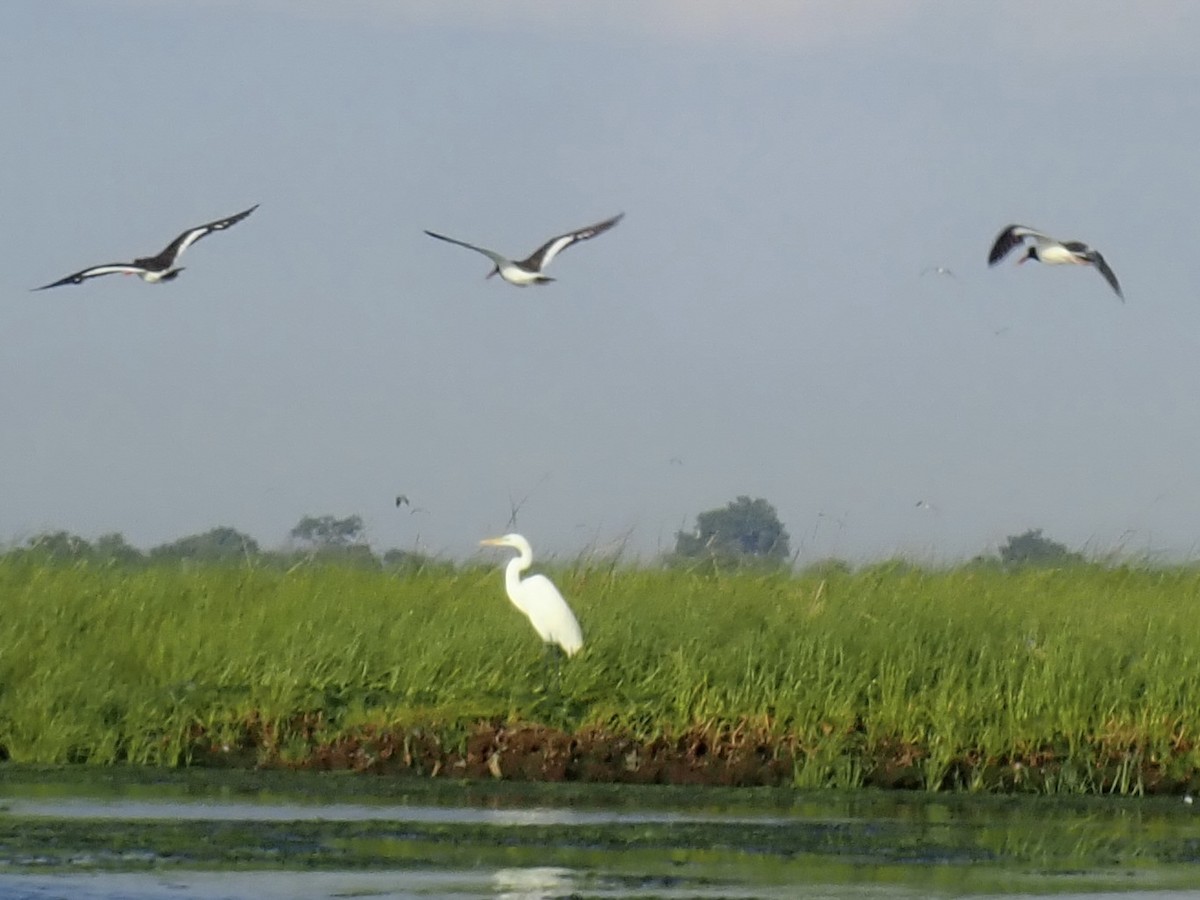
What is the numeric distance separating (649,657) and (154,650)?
2896 mm

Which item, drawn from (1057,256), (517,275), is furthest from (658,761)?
(1057,256)

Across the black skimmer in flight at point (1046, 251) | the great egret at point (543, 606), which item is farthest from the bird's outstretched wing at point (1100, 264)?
the great egret at point (543, 606)

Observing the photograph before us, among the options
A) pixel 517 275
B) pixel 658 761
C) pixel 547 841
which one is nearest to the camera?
pixel 547 841

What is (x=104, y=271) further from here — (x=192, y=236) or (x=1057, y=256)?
(x=1057, y=256)

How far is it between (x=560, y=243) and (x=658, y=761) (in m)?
5.38

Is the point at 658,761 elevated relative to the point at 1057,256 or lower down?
lower down

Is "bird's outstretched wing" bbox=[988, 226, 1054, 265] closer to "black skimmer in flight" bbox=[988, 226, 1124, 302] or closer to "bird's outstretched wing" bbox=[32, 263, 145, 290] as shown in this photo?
"black skimmer in flight" bbox=[988, 226, 1124, 302]

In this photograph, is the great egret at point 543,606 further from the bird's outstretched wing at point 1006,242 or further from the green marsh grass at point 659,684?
the bird's outstretched wing at point 1006,242

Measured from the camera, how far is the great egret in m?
13.0

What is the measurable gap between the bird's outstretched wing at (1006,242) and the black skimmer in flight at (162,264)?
5.39 m

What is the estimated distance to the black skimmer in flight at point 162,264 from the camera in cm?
1463

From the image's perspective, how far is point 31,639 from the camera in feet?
43.1

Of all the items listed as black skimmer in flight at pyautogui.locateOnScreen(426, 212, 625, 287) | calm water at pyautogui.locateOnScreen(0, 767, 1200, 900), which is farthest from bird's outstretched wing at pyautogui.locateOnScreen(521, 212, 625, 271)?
calm water at pyautogui.locateOnScreen(0, 767, 1200, 900)

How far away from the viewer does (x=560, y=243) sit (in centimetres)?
1634
